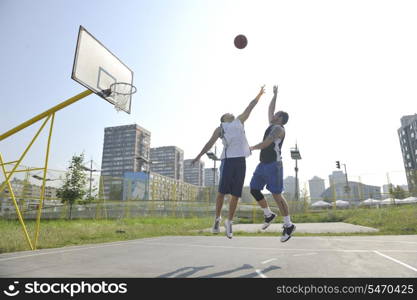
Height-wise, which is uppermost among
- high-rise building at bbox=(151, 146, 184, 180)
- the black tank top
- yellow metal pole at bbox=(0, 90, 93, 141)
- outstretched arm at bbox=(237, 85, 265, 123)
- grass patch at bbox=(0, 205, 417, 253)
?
high-rise building at bbox=(151, 146, 184, 180)

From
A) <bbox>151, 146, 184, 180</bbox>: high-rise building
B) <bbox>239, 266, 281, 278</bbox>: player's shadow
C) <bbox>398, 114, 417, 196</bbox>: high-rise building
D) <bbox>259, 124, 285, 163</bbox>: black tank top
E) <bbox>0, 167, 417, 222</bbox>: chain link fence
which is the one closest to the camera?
<bbox>239, 266, 281, 278</bbox>: player's shadow

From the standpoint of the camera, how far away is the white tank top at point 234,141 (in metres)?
4.31

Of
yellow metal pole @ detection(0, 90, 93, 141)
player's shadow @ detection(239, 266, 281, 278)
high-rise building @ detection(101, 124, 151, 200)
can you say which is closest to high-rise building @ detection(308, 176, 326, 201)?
player's shadow @ detection(239, 266, 281, 278)

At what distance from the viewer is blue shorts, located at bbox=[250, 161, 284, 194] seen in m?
4.21

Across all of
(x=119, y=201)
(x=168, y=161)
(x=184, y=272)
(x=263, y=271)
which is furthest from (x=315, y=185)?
(x=168, y=161)

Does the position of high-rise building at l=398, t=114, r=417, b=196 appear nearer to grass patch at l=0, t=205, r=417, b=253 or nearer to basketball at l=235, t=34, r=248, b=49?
grass patch at l=0, t=205, r=417, b=253

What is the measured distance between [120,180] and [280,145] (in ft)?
67.3

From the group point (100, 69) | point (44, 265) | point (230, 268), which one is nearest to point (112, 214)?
point (100, 69)

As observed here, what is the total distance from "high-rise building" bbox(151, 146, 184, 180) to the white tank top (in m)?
170

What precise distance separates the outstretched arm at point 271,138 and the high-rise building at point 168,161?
559 feet

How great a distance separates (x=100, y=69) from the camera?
322 inches

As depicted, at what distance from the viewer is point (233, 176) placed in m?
4.32

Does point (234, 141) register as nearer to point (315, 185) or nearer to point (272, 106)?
point (272, 106)

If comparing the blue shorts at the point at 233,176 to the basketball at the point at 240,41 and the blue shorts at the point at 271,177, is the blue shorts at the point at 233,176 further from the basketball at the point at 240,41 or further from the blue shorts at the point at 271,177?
the basketball at the point at 240,41
